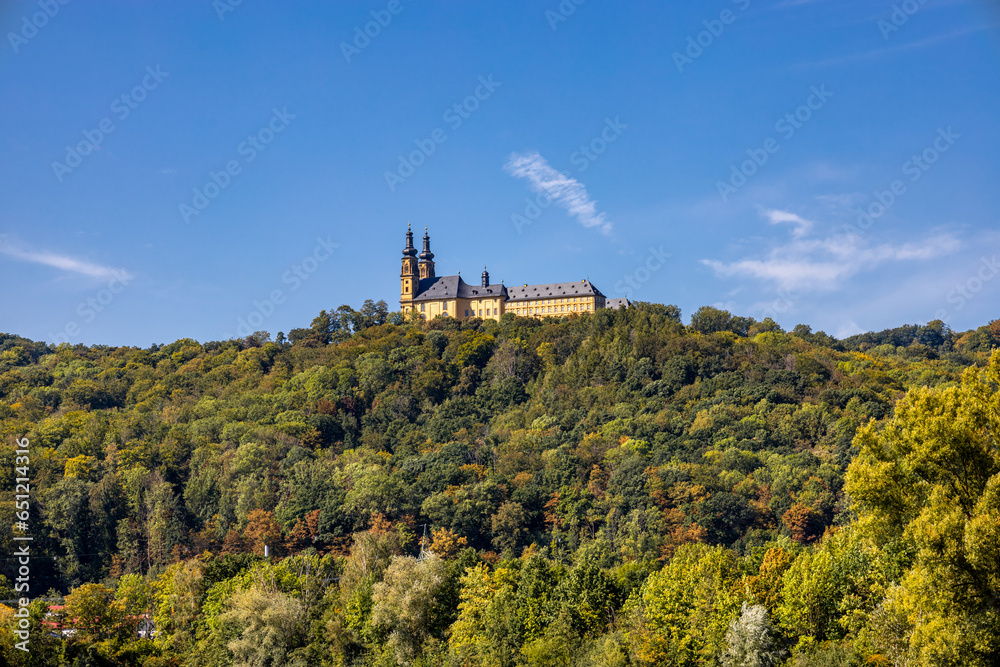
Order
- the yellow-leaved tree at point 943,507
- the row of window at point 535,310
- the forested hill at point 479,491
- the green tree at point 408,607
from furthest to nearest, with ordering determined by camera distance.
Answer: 1. the row of window at point 535,310
2. the green tree at point 408,607
3. the forested hill at point 479,491
4. the yellow-leaved tree at point 943,507

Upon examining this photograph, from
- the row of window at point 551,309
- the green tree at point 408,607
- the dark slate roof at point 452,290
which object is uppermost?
the dark slate roof at point 452,290

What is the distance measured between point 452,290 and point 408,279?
7271mm

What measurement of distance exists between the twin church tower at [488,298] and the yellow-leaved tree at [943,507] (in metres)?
103

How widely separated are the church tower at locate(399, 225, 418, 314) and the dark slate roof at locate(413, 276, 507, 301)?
0.91 m

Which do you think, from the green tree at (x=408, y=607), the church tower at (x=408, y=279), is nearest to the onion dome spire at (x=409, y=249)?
the church tower at (x=408, y=279)

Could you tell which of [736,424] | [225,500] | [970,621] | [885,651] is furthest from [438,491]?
[970,621]

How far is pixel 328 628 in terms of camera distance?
42.0 m

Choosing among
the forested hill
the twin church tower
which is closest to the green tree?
the forested hill

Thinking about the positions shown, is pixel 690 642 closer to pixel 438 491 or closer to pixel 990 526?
pixel 990 526

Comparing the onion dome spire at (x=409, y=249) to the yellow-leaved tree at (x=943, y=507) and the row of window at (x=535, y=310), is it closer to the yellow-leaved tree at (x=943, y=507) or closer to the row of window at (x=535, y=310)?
the row of window at (x=535, y=310)

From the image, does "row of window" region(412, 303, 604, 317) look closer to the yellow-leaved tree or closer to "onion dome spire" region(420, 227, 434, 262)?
"onion dome spire" region(420, 227, 434, 262)

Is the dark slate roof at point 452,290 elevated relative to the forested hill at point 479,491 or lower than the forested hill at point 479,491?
elevated

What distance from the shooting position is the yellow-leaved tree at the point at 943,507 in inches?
878

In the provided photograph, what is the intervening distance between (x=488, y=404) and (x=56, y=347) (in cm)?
7029
